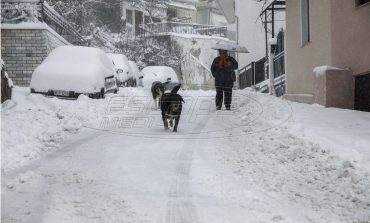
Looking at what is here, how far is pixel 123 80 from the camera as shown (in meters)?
20.6

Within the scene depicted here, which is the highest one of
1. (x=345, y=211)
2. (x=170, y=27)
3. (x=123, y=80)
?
(x=170, y=27)

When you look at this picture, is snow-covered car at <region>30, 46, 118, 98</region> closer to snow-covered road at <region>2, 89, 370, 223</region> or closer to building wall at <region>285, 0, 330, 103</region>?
snow-covered road at <region>2, 89, 370, 223</region>

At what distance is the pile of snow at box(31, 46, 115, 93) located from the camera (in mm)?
13148

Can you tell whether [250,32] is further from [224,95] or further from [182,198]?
[182,198]

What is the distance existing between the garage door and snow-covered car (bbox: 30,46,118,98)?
701 cm

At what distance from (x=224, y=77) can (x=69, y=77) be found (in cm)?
438

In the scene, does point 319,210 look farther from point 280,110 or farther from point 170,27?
point 170,27

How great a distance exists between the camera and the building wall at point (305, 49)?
1191 centimetres

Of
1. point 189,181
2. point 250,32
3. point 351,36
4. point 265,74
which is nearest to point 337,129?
point 351,36

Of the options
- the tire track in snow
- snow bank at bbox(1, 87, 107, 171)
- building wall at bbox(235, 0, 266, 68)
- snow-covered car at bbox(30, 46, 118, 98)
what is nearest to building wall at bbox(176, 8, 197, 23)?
building wall at bbox(235, 0, 266, 68)

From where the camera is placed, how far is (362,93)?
35.4 feet

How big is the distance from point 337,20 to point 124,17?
23.6 metres

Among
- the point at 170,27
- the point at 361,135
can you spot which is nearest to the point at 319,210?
the point at 361,135

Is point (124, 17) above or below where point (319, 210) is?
above
